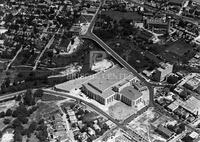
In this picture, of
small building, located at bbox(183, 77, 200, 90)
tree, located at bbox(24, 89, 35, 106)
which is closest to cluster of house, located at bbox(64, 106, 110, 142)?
tree, located at bbox(24, 89, 35, 106)

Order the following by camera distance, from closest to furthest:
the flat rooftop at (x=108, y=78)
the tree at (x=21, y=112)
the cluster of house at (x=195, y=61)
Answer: the tree at (x=21, y=112) < the flat rooftop at (x=108, y=78) < the cluster of house at (x=195, y=61)

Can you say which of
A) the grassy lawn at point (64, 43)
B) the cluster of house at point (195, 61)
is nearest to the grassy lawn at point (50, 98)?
the grassy lawn at point (64, 43)

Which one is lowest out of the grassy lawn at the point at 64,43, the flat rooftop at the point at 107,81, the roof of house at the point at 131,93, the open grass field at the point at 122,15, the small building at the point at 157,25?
the roof of house at the point at 131,93

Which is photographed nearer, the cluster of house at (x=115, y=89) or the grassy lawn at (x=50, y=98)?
the cluster of house at (x=115, y=89)

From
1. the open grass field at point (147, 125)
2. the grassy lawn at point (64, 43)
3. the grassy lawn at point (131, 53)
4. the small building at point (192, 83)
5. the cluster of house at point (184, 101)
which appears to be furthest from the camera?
the grassy lawn at point (64, 43)

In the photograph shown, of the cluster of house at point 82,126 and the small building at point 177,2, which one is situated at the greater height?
the small building at point 177,2

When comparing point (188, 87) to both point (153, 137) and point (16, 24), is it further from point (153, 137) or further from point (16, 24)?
point (16, 24)

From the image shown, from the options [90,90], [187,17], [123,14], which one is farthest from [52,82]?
[187,17]

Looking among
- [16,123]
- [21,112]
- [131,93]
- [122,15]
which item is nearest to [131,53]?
[131,93]

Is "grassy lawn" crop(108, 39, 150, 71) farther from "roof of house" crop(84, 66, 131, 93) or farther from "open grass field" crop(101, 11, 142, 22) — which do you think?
"open grass field" crop(101, 11, 142, 22)

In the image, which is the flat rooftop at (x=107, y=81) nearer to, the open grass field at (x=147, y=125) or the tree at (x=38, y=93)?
the open grass field at (x=147, y=125)
